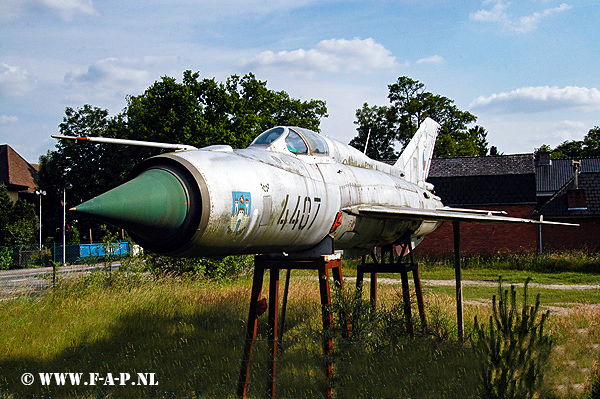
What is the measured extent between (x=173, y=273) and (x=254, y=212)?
36.1 feet

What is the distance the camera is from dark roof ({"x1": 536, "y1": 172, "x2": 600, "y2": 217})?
25.6m

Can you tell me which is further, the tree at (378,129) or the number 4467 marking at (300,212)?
the tree at (378,129)

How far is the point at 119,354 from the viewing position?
304 inches

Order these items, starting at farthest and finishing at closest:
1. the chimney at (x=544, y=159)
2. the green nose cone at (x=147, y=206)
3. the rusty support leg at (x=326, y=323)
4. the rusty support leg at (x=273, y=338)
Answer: the chimney at (x=544, y=159), the rusty support leg at (x=326, y=323), the rusty support leg at (x=273, y=338), the green nose cone at (x=147, y=206)

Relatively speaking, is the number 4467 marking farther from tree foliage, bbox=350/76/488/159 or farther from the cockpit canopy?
tree foliage, bbox=350/76/488/159

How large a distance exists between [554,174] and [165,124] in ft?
113

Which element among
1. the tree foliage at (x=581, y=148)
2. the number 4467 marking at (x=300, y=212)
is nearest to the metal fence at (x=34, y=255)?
the number 4467 marking at (x=300, y=212)

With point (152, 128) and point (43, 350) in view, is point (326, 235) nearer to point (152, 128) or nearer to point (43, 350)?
point (43, 350)

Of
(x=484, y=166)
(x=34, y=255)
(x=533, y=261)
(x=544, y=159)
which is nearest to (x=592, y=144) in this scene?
(x=544, y=159)

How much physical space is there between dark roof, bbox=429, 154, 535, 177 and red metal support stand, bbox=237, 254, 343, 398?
2514 cm

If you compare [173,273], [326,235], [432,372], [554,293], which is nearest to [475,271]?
[554,293]

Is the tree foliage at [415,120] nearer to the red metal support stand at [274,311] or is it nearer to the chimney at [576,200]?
the chimney at [576,200]

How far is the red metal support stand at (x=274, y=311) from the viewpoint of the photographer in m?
5.54

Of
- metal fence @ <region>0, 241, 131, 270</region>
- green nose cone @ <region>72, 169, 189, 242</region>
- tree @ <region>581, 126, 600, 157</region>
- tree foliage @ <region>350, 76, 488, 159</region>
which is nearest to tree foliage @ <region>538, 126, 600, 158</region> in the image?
tree @ <region>581, 126, 600, 157</region>
